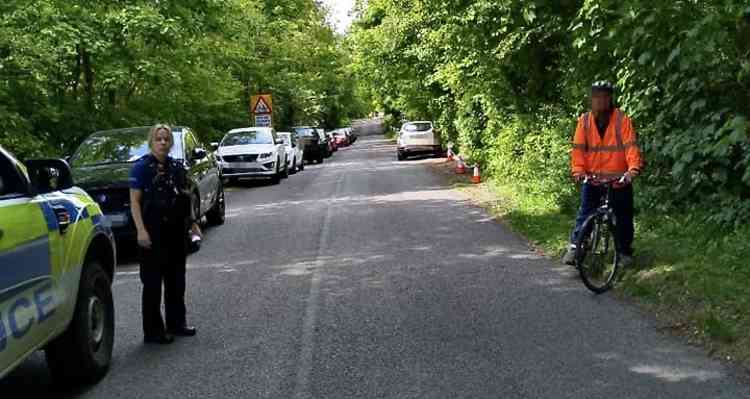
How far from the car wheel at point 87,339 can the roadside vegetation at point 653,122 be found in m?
4.22

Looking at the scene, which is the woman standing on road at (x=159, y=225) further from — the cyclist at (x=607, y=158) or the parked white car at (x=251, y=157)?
the parked white car at (x=251, y=157)

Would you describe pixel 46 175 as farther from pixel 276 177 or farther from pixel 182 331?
pixel 276 177

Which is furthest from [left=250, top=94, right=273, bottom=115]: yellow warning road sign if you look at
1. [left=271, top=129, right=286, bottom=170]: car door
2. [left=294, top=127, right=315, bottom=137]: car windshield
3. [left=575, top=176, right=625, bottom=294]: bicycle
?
[left=575, top=176, right=625, bottom=294]: bicycle

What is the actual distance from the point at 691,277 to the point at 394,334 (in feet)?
9.07

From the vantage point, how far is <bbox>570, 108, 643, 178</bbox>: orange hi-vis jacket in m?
7.66

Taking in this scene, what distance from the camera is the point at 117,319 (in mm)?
7410

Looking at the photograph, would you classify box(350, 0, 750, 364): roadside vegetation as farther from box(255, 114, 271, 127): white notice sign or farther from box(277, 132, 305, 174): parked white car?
box(255, 114, 271, 127): white notice sign

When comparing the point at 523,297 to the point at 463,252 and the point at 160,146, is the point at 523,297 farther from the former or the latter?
the point at 160,146

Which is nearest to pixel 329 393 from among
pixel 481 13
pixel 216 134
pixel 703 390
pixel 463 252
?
pixel 703 390

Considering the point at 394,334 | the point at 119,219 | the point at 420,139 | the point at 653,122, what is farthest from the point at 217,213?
the point at 420,139

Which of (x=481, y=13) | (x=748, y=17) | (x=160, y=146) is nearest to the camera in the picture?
(x=160, y=146)

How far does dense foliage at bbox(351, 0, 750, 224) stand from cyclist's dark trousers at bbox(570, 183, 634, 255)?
0.95 meters

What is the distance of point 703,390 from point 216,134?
28.1 metres

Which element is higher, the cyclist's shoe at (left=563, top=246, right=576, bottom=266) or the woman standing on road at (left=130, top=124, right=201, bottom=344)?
the woman standing on road at (left=130, top=124, right=201, bottom=344)
